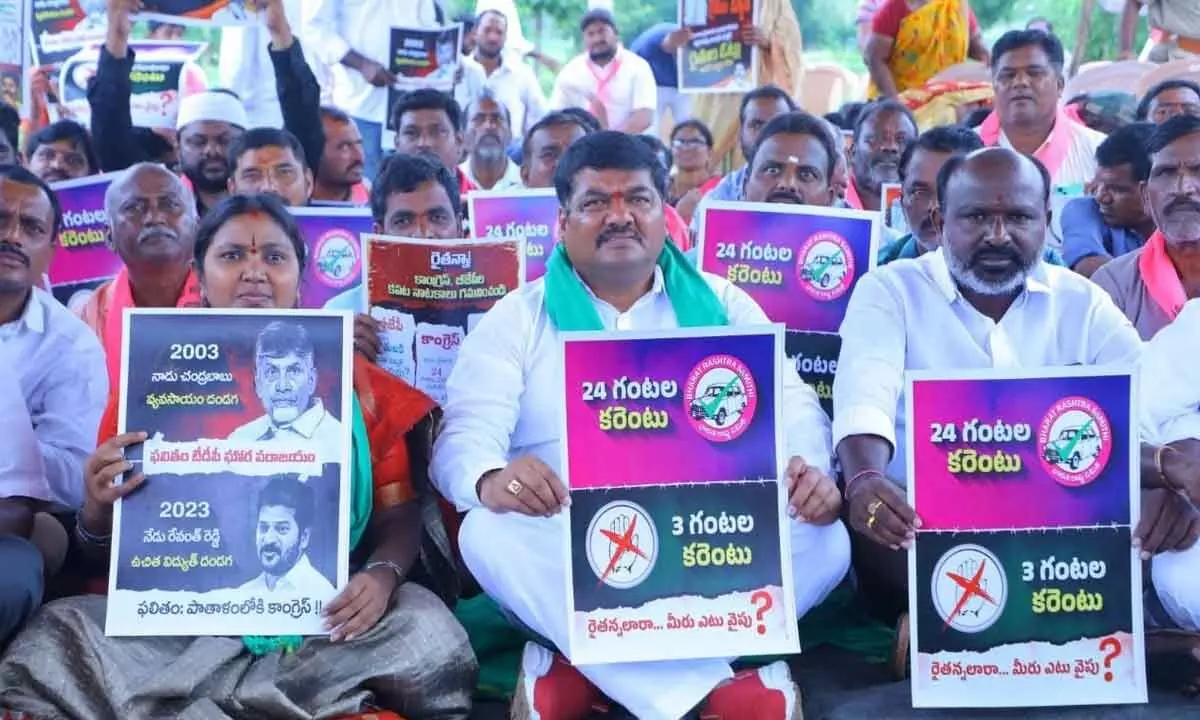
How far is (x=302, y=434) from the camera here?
3559 millimetres

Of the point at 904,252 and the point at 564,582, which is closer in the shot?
the point at 564,582

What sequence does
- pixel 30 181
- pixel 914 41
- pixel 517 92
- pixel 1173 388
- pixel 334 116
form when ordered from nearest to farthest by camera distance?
1. pixel 1173 388
2. pixel 30 181
3. pixel 334 116
4. pixel 914 41
5. pixel 517 92

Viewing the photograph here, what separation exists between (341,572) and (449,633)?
30 centimetres

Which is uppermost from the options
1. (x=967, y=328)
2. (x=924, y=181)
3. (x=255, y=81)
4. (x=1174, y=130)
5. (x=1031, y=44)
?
(x=255, y=81)

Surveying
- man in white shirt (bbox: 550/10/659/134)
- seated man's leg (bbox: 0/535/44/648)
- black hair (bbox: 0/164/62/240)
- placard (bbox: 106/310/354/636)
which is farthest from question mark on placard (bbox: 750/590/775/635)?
man in white shirt (bbox: 550/10/659/134)

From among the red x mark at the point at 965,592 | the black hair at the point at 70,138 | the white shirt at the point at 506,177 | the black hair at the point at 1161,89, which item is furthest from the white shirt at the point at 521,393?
the white shirt at the point at 506,177

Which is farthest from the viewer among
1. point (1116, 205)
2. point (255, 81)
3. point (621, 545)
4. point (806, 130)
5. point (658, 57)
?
point (658, 57)

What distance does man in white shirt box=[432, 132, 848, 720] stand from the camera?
348cm

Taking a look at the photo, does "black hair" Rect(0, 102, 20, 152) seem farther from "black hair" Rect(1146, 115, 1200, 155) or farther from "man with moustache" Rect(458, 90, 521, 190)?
"black hair" Rect(1146, 115, 1200, 155)

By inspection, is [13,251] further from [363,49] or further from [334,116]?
[363,49]

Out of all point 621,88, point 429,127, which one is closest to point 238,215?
point 429,127

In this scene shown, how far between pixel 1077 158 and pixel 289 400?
440 centimetres

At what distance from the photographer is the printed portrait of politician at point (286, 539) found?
3.51 m

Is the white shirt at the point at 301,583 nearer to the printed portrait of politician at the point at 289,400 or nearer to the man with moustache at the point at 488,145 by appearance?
the printed portrait of politician at the point at 289,400
